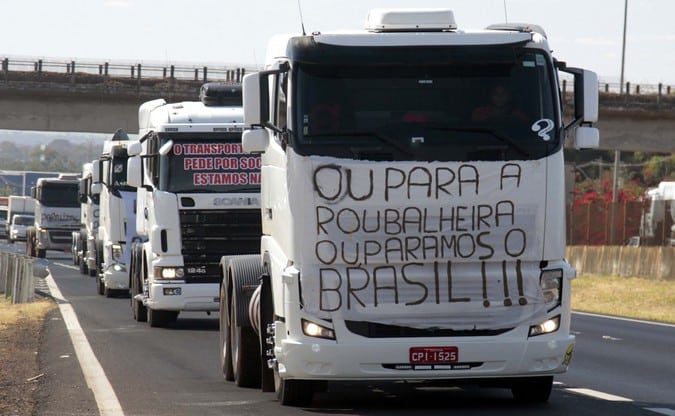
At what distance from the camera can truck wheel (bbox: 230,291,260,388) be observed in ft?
48.2

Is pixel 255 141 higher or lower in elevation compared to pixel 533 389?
higher

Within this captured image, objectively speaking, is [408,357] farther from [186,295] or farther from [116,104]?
[116,104]

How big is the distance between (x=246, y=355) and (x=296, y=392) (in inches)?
73.3

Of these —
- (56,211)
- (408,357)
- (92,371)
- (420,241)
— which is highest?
(420,241)

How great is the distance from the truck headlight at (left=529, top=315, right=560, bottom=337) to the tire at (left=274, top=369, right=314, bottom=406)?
184 centimetres

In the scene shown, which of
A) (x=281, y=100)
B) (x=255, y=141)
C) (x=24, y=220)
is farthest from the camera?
(x=24, y=220)

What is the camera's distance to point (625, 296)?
129 ft

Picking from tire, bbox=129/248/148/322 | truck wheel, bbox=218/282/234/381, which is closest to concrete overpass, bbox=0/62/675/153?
tire, bbox=129/248/148/322

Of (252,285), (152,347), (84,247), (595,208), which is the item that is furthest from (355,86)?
(595,208)

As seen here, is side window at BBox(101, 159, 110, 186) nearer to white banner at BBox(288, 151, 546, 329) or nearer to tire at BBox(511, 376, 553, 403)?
tire at BBox(511, 376, 553, 403)

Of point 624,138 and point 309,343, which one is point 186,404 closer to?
point 309,343

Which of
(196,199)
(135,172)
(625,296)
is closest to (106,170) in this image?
(135,172)

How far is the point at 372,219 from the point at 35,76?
200 feet

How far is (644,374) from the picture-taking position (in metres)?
16.6
